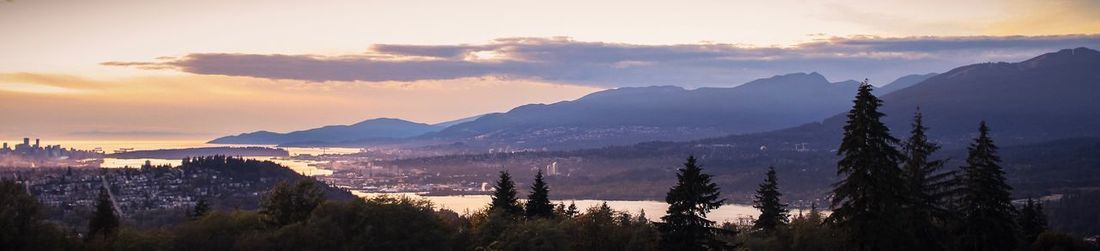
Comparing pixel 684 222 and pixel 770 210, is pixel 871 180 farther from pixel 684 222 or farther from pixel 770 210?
pixel 770 210

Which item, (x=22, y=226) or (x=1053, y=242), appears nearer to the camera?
(x=22, y=226)

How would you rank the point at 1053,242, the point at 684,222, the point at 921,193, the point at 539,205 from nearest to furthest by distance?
the point at 921,193 → the point at 684,222 → the point at 1053,242 → the point at 539,205

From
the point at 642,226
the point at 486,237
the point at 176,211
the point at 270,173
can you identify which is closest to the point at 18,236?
the point at 486,237

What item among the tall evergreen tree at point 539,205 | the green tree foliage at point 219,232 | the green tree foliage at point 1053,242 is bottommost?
the green tree foliage at point 1053,242

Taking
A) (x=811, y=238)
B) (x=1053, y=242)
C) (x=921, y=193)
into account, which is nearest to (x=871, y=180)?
(x=921, y=193)

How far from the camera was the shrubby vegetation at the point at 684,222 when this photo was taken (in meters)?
37.4

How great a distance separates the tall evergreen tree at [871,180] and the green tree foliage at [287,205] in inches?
1314

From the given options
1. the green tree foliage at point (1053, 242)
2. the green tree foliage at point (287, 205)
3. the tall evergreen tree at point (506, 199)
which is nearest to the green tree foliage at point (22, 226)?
the green tree foliage at point (287, 205)

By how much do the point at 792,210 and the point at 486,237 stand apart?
123048mm

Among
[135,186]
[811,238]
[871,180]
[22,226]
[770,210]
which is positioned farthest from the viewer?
[135,186]

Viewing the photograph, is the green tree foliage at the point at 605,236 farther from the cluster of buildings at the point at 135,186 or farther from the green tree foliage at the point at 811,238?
the cluster of buildings at the point at 135,186

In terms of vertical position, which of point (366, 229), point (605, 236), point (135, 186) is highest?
point (366, 229)

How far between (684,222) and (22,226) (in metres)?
31.3

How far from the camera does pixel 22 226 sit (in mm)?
50188
